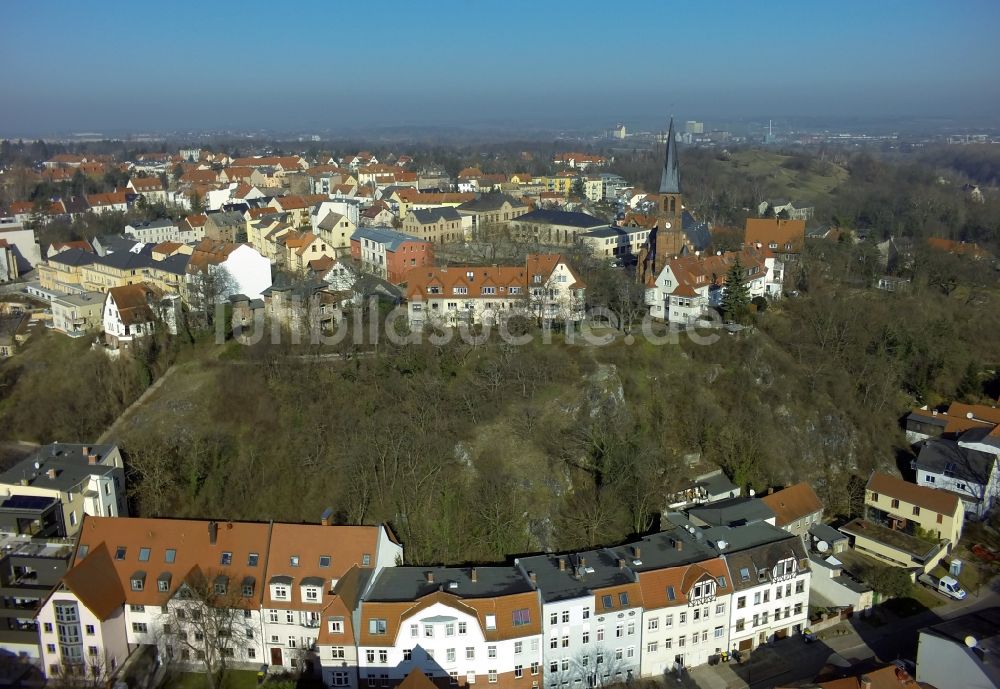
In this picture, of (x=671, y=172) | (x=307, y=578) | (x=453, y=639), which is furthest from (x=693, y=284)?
(x=307, y=578)

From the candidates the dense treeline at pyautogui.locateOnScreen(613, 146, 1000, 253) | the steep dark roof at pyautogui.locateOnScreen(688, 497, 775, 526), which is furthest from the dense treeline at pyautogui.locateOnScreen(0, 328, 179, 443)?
the dense treeline at pyautogui.locateOnScreen(613, 146, 1000, 253)

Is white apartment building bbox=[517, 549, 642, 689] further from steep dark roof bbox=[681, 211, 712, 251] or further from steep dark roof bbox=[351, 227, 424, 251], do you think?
steep dark roof bbox=[681, 211, 712, 251]

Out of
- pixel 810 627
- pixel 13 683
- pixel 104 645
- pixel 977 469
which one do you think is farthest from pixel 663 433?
pixel 13 683

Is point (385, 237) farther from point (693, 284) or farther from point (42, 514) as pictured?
point (42, 514)

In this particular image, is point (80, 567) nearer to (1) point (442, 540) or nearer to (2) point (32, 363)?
(1) point (442, 540)

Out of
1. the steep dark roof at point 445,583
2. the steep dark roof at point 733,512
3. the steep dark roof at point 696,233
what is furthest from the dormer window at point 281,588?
the steep dark roof at point 696,233
